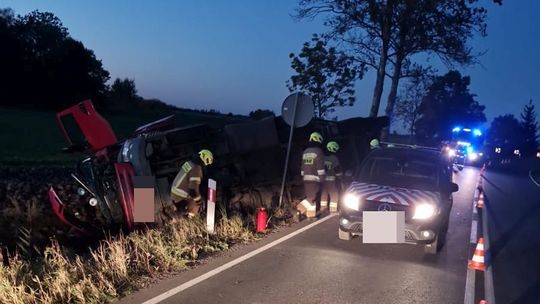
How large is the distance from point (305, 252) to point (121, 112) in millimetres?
50107

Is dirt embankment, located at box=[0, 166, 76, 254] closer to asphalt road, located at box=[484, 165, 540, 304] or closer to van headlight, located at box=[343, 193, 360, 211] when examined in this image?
van headlight, located at box=[343, 193, 360, 211]

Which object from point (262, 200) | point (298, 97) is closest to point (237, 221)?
point (262, 200)

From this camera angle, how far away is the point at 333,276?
6.95m

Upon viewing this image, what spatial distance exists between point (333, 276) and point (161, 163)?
4821 mm

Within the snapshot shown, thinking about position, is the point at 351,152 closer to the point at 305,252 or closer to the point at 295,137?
the point at 295,137

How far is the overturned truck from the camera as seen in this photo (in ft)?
32.6

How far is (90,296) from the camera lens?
5684mm

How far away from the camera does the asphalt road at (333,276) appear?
6074mm

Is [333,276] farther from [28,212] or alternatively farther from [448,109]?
[448,109]

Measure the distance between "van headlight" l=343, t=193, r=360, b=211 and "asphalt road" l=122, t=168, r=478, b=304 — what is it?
70cm

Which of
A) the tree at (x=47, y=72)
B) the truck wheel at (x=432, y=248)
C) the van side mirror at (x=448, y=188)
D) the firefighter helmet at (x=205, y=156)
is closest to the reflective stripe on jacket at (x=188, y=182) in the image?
the firefighter helmet at (x=205, y=156)

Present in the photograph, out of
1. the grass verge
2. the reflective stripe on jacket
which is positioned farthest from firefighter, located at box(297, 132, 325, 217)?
the reflective stripe on jacket

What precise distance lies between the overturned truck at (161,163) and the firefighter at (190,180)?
2.41 ft

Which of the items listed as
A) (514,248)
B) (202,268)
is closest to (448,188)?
(514,248)
